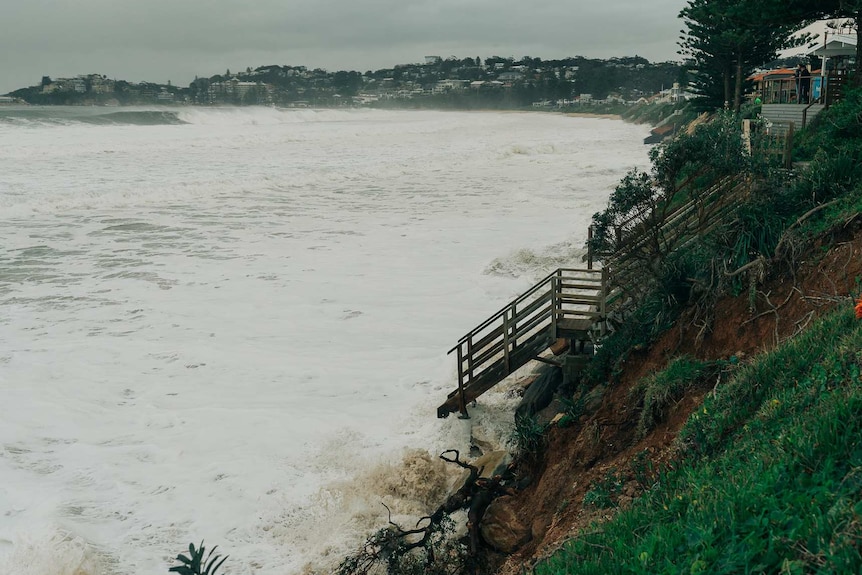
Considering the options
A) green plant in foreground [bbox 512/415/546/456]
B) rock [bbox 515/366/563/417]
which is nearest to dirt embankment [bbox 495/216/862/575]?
green plant in foreground [bbox 512/415/546/456]

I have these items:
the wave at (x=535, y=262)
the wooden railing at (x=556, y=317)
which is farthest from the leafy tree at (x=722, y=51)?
the wooden railing at (x=556, y=317)

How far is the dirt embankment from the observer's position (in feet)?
21.9

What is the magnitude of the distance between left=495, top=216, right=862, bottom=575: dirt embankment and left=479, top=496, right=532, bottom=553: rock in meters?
0.10

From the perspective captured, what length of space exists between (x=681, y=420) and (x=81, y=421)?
8646mm

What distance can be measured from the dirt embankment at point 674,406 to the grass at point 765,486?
72 centimetres

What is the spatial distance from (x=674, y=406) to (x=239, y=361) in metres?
8.31

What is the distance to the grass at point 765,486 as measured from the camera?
3541 mm

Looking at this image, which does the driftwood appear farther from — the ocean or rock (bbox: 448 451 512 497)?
the ocean

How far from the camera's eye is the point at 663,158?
35.1ft

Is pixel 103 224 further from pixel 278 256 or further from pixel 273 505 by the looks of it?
pixel 273 505

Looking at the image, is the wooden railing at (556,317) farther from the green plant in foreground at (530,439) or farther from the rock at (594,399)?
the green plant in foreground at (530,439)

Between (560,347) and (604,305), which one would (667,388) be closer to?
(604,305)

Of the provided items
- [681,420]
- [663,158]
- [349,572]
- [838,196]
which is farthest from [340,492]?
[838,196]

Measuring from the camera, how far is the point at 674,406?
23.4 feet
